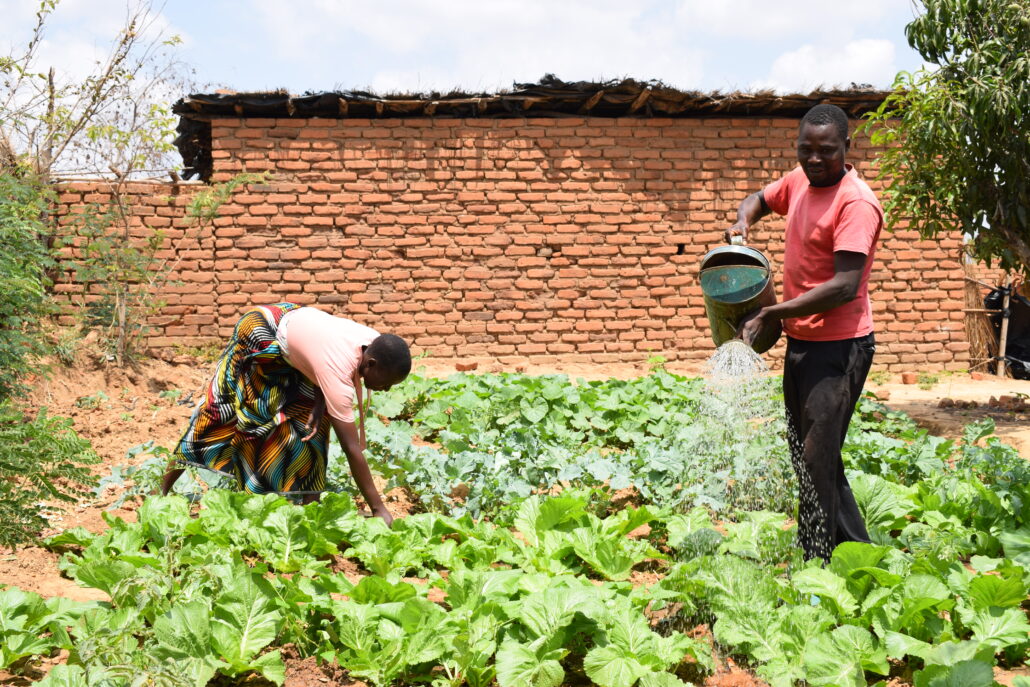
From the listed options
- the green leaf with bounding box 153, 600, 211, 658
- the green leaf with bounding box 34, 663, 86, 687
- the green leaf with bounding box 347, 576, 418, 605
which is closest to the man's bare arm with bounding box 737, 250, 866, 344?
the green leaf with bounding box 347, 576, 418, 605

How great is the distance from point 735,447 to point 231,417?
2363 mm

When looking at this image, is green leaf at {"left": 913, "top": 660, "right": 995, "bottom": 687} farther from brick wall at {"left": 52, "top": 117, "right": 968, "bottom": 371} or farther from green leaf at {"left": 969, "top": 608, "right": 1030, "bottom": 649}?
brick wall at {"left": 52, "top": 117, "right": 968, "bottom": 371}

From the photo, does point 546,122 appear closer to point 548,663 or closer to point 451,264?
point 451,264

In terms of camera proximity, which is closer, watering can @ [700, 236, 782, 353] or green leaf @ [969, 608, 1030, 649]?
green leaf @ [969, 608, 1030, 649]

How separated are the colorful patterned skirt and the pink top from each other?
0.55 feet

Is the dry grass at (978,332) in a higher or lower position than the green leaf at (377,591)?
higher

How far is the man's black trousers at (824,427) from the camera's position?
3.23 meters

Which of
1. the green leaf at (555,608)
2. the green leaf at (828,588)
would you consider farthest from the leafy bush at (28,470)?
the green leaf at (828,588)

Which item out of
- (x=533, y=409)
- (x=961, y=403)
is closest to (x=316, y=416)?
(x=533, y=409)

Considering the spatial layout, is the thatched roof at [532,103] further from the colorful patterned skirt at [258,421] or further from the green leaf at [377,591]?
the green leaf at [377,591]

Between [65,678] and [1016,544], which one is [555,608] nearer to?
[65,678]

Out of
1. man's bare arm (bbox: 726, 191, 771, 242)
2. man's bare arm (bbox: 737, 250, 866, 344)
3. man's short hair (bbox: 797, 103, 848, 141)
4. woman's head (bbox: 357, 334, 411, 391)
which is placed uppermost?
man's short hair (bbox: 797, 103, 848, 141)

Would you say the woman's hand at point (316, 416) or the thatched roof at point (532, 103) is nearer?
the woman's hand at point (316, 416)

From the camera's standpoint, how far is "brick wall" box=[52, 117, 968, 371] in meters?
9.34
